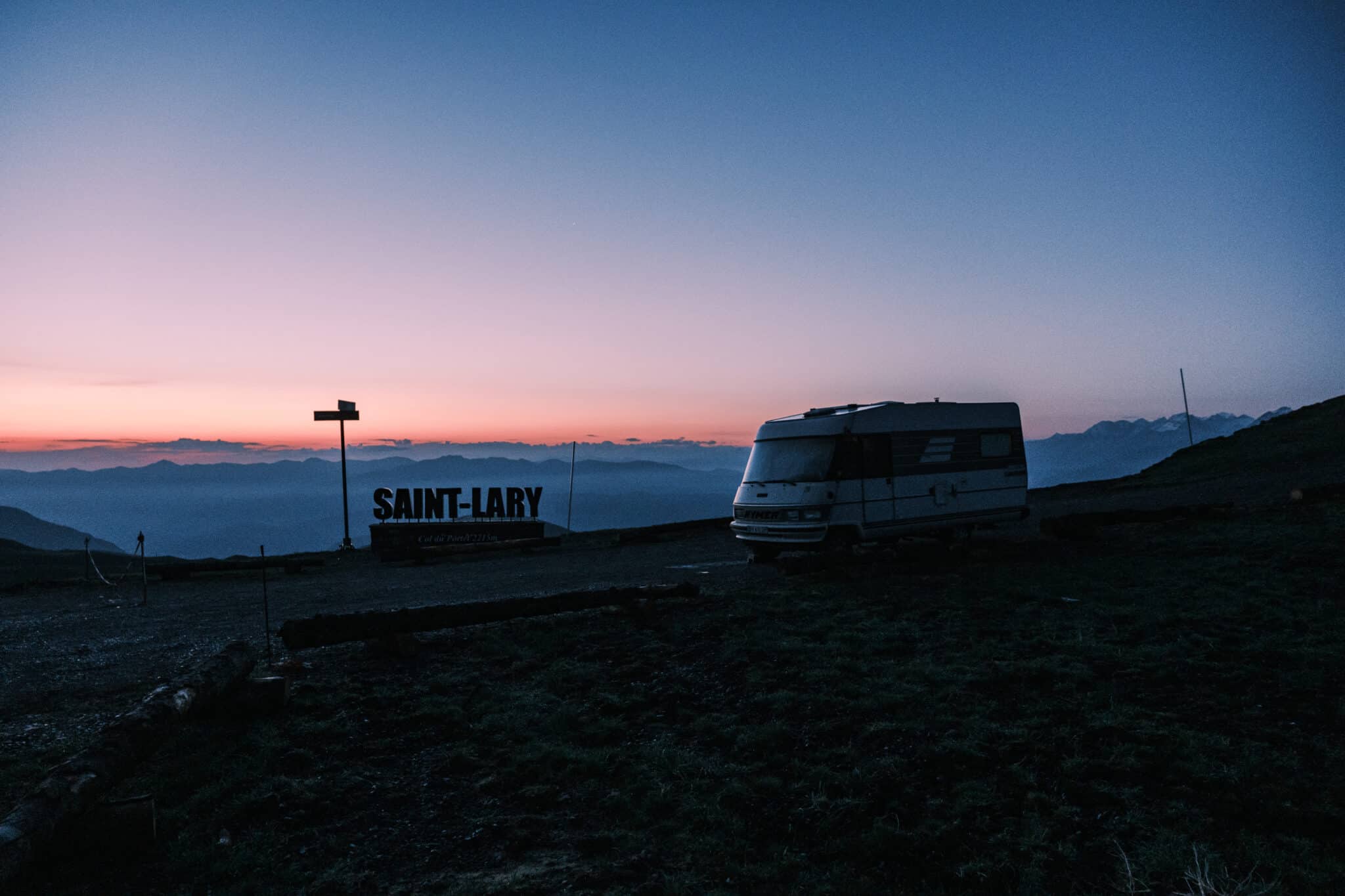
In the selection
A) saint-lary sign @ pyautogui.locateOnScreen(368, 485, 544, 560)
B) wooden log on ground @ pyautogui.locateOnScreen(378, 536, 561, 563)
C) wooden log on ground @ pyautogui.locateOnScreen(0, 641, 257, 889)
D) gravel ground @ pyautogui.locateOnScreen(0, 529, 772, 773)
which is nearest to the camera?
wooden log on ground @ pyautogui.locateOnScreen(0, 641, 257, 889)

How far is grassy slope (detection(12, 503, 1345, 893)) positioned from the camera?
13.8 ft

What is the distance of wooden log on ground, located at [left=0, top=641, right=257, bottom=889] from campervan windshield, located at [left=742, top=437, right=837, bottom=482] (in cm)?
1021

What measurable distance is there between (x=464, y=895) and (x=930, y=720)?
13.2 ft

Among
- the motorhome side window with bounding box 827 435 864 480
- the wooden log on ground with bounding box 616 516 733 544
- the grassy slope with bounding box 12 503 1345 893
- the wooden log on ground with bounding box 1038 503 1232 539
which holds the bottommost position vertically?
the grassy slope with bounding box 12 503 1345 893

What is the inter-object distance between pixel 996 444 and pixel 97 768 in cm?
1671

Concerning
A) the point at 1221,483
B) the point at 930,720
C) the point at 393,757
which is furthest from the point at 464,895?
the point at 1221,483

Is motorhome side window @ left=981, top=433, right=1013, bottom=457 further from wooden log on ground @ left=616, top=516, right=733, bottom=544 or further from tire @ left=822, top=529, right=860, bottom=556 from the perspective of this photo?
wooden log on ground @ left=616, top=516, right=733, bottom=544

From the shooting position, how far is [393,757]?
5.97 metres

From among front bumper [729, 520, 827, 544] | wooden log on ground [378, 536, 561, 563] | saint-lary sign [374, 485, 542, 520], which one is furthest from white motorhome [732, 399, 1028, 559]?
saint-lary sign [374, 485, 542, 520]

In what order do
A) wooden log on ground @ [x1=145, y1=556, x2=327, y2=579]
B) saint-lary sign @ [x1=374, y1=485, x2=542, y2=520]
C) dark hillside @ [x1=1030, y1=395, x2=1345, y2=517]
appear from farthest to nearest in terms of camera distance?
saint-lary sign @ [x1=374, y1=485, x2=542, y2=520] → dark hillside @ [x1=1030, y1=395, x2=1345, y2=517] → wooden log on ground @ [x1=145, y1=556, x2=327, y2=579]

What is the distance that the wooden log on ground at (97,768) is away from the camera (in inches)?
152

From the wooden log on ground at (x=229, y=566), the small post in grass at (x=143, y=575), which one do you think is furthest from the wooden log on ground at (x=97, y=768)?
the wooden log on ground at (x=229, y=566)

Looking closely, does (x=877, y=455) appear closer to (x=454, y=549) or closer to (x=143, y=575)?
(x=143, y=575)

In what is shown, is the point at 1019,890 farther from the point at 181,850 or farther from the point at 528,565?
the point at 528,565
